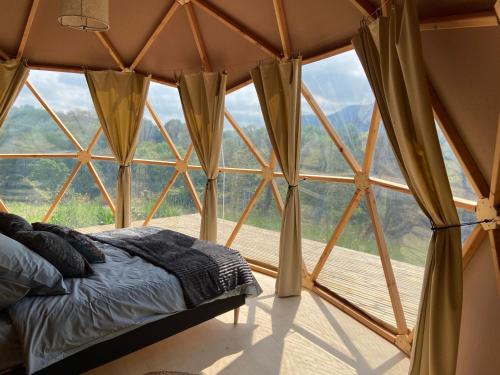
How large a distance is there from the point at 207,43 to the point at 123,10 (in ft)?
3.81

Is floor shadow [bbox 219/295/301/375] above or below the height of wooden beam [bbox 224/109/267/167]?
below

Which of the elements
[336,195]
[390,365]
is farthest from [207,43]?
[390,365]

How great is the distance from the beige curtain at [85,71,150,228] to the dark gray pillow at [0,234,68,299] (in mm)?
3508

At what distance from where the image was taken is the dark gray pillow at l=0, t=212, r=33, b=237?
2867 mm

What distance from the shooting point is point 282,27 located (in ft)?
13.4

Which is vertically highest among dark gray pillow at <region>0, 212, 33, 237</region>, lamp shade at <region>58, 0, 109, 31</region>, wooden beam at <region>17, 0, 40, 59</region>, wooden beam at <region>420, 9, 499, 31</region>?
wooden beam at <region>17, 0, 40, 59</region>

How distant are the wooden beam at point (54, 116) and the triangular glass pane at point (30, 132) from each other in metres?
0.15

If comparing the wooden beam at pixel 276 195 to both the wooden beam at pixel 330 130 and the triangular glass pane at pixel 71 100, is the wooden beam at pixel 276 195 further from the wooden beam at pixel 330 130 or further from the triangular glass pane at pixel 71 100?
the triangular glass pane at pixel 71 100

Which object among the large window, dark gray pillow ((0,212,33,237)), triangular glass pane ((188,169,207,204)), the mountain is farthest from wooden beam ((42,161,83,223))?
the mountain

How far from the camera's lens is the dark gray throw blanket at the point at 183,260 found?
2.99m

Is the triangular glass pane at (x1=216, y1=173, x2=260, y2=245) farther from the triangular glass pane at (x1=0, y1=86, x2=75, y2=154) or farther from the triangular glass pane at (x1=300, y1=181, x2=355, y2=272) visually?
the triangular glass pane at (x1=0, y1=86, x2=75, y2=154)

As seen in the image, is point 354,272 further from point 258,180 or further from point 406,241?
point 258,180

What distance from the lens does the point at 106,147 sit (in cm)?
671

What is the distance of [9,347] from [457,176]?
3.13 m
